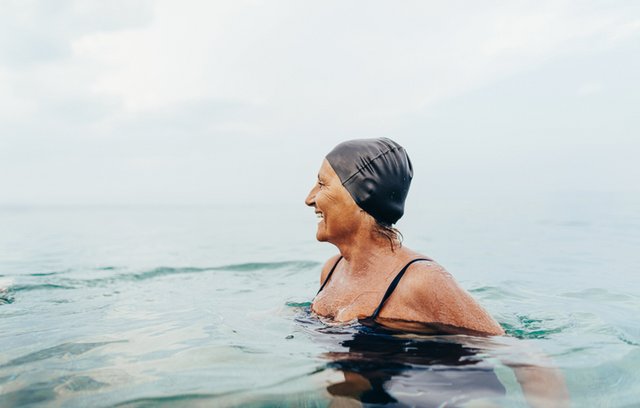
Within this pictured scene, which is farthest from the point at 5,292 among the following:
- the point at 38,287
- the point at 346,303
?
the point at 346,303

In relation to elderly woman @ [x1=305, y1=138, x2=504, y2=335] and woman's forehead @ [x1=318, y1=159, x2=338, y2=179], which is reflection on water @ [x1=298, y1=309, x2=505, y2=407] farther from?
woman's forehead @ [x1=318, y1=159, x2=338, y2=179]

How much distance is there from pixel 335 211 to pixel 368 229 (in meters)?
0.29

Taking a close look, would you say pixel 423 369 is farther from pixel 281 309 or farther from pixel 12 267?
pixel 12 267

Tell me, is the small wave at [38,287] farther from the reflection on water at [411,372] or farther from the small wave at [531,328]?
the small wave at [531,328]

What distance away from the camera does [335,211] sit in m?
3.94

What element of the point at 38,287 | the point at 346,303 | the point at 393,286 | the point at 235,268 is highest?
the point at 393,286

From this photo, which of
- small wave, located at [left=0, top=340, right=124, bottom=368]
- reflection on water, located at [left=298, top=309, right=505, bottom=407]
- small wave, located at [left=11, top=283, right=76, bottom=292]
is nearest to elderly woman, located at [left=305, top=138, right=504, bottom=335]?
reflection on water, located at [left=298, top=309, right=505, bottom=407]

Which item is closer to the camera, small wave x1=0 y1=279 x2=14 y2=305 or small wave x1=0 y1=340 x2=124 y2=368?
small wave x1=0 y1=340 x2=124 y2=368

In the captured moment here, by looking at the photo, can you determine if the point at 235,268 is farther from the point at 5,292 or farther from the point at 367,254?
the point at 367,254

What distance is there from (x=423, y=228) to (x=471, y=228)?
1.85 meters

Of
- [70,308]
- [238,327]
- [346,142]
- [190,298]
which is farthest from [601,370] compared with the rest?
[70,308]

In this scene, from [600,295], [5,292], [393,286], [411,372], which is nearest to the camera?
[411,372]

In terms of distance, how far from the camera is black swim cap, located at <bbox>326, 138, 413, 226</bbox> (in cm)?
388

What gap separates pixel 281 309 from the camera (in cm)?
489
